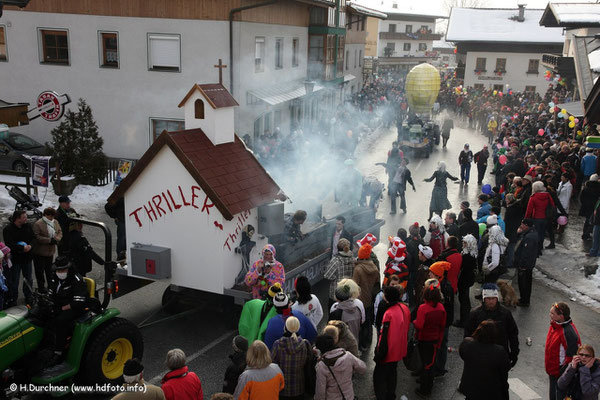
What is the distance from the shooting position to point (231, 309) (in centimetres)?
870

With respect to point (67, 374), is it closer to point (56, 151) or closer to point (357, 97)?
point (56, 151)

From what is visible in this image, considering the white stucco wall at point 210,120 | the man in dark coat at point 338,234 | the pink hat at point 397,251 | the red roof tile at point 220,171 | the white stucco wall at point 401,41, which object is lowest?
the man in dark coat at point 338,234

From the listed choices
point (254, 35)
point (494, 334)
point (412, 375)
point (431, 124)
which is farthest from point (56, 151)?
point (431, 124)

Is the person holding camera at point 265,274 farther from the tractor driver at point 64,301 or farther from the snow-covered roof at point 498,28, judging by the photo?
the snow-covered roof at point 498,28

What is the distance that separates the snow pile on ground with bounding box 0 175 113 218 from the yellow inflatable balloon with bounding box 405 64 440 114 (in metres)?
19.4

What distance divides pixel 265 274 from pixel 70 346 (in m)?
2.56

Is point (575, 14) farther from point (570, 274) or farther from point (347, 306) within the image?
point (347, 306)

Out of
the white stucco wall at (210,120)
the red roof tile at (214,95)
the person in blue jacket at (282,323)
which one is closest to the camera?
the person in blue jacket at (282,323)

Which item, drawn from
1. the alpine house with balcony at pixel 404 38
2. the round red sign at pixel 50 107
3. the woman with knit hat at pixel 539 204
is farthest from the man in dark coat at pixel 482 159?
the alpine house with balcony at pixel 404 38

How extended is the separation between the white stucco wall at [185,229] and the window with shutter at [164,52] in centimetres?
1136

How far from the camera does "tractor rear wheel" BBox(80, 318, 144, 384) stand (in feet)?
20.8

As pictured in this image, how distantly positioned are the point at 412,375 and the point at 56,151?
13010 millimetres

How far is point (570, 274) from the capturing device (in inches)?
440

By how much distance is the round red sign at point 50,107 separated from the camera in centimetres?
1623
